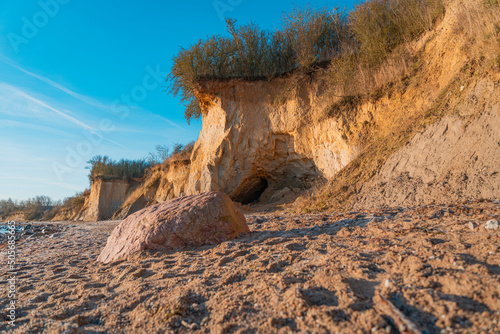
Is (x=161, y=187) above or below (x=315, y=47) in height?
A: below

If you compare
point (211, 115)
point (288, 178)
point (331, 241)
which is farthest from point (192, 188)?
point (331, 241)

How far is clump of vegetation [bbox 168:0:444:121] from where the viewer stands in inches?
301

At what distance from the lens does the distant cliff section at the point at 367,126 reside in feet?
15.0

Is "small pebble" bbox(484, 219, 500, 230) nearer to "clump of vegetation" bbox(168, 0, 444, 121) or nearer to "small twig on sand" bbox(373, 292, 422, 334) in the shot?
"small twig on sand" bbox(373, 292, 422, 334)

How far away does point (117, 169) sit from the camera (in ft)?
66.0

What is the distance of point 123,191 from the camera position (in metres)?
19.4

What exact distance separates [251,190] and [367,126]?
635 centimetres

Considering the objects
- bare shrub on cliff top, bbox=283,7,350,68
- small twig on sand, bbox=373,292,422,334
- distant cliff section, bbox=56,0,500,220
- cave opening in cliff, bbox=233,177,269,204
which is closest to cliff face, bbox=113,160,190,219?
distant cliff section, bbox=56,0,500,220

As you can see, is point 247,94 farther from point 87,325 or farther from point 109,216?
point 109,216

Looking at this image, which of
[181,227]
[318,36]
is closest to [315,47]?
[318,36]

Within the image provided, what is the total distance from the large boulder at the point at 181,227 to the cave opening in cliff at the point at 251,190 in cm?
795

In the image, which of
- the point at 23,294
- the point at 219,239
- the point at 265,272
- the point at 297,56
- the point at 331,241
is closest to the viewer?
the point at 265,272

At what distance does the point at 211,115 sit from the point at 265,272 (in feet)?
34.8

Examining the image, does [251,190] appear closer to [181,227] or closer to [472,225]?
[181,227]
